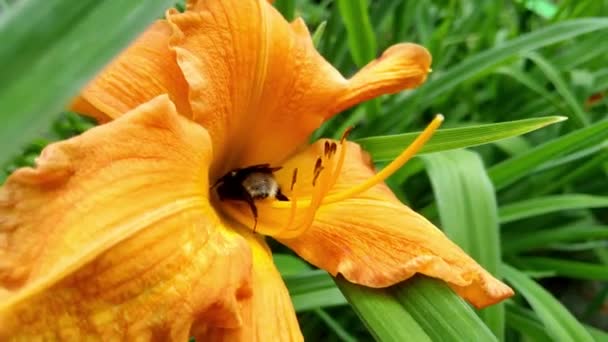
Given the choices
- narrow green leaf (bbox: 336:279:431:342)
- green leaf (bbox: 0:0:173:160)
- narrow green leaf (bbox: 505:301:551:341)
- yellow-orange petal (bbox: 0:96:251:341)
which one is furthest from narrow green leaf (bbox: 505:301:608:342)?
green leaf (bbox: 0:0:173:160)

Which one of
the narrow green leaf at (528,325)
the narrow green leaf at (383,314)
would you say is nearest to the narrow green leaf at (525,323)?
the narrow green leaf at (528,325)

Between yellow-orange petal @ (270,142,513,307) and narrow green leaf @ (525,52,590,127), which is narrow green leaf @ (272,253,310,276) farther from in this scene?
narrow green leaf @ (525,52,590,127)

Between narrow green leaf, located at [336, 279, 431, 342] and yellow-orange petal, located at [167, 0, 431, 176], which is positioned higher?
yellow-orange petal, located at [167, 0, 431, 176]

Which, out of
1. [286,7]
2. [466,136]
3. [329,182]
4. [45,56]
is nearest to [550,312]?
[466,136]

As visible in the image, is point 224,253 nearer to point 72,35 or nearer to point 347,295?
point 347,295

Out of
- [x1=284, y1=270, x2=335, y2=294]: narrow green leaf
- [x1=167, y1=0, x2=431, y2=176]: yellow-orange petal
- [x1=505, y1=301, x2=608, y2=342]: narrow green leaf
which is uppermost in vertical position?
[x1=167, y1=0, x2=431, y2=176]: yellow-orange petal
